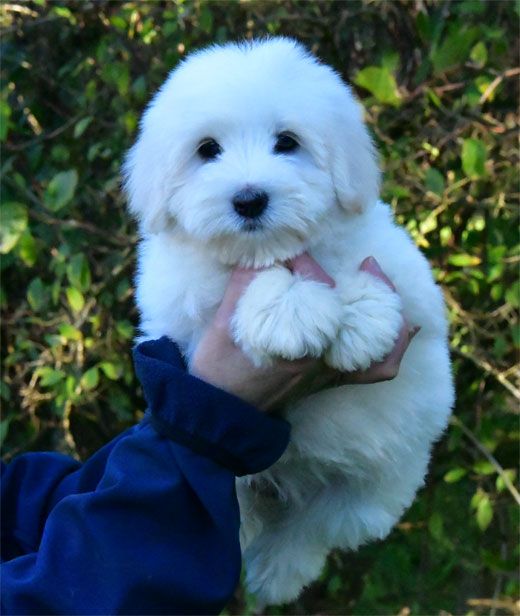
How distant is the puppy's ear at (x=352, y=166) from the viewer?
2443mm

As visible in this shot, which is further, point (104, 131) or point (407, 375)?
point (104, 131)

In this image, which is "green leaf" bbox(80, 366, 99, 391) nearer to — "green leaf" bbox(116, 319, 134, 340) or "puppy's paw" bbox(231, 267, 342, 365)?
"green leaf" bbox(116, 319, 134, 340)

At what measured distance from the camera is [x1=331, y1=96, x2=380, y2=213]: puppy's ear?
244cm

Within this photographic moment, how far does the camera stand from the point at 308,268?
239 cm

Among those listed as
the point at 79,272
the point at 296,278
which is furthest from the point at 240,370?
the point at 79,272

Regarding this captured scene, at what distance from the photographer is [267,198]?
7.44ft

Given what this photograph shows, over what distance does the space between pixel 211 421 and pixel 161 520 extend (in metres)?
0.23

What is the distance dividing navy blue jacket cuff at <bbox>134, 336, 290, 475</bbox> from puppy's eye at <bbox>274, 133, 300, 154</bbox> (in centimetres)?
62

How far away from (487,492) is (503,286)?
3.37 ft

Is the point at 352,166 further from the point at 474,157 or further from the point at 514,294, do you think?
the point at 514,294

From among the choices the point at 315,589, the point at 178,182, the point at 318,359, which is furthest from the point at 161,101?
the point at 315,589

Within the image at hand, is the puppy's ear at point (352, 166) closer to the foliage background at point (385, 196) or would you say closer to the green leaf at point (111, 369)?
the foliage background at point (385, 196)

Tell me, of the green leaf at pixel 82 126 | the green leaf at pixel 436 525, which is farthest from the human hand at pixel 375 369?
the green leaf at pixel 436 525

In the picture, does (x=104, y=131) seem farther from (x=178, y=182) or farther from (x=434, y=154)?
(x=178, y=182)
